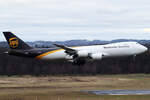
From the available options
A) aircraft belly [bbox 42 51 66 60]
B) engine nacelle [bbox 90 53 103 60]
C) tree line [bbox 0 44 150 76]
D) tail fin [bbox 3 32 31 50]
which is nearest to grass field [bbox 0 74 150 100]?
engine nacelle [bbox 90 53 103 60]

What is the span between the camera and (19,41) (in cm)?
7200

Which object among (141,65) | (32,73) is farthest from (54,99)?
(141,65)

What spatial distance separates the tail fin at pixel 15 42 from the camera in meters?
71.0

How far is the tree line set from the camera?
332 feet

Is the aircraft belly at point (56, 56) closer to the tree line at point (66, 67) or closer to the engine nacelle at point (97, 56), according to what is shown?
the engine nacelle at point (97, 56)

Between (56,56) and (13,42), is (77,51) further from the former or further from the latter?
(13,42)

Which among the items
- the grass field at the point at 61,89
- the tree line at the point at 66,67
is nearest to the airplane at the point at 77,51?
the grass field at the point at 61,89

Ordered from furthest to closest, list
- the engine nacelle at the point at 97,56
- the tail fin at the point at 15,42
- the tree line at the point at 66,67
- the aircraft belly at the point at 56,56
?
the tree line at the point at 66,67 < the tail fin at the point at 15,42 < the aircraft belly at the point at 56,56 < the engine nacelle at the point at 97,56

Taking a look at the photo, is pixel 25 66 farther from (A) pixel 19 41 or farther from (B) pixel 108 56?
(B) pixel 108 56

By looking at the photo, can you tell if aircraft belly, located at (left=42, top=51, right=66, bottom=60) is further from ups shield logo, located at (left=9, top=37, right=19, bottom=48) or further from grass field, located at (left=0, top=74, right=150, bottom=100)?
ups shield logo, located at (left=9, top=37, right=19, bottom=48)

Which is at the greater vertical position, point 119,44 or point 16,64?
point 119,44

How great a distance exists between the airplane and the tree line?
28.1 meters

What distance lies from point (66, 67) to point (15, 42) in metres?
34.6

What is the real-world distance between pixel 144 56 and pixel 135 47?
45695 millimetres
